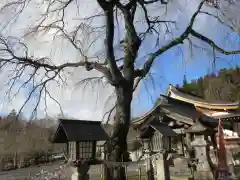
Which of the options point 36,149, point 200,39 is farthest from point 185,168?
point 36,149

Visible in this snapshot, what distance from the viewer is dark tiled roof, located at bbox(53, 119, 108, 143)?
23.2 feet

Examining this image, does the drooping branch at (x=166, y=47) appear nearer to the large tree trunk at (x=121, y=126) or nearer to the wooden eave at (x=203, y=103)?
the large tree trunk at (x=121, y=126)

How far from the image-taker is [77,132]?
7.29m

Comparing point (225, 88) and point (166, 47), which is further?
point (225, 88)

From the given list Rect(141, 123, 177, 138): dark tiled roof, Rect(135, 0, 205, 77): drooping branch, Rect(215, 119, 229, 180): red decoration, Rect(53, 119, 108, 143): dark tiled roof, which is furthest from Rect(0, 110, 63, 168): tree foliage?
Rect(215, 119, 229, 180): red decoration

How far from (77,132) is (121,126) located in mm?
1359

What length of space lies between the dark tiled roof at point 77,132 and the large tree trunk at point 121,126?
777mm

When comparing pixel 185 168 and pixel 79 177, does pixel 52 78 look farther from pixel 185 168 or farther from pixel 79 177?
pixel 185 168

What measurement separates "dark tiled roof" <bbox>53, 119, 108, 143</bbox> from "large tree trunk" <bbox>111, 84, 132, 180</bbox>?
0.78 m

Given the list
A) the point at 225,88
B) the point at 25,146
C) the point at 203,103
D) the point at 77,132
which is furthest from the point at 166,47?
the point at 225,88

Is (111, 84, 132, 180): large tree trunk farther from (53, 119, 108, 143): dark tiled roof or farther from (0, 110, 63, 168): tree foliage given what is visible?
(0, 110, 63, 168): tree foliage

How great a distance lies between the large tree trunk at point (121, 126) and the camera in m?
6.88

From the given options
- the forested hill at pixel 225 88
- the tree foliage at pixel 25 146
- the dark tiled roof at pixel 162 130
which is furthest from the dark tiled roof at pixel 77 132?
the forested hill at pixel 225 88

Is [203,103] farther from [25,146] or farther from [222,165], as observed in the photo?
[25,146]
